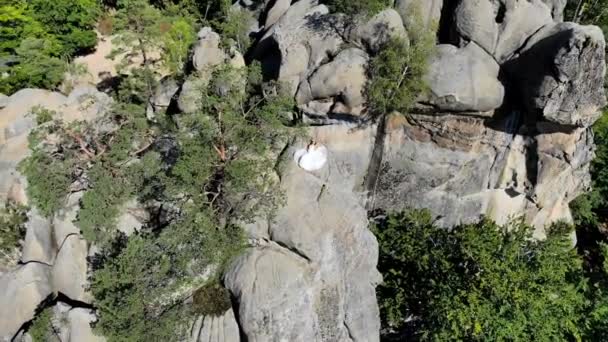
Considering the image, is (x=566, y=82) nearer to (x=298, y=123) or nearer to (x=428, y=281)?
(x=428, y=281)

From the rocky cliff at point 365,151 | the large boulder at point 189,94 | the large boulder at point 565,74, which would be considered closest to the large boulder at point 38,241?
the rocky cliff at point 365,151

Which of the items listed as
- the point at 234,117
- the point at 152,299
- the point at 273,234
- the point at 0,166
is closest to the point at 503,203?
the point at 273,234

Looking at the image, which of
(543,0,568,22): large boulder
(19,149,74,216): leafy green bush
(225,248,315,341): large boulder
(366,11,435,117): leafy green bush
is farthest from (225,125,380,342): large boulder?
(543,0,568,22): large boulder

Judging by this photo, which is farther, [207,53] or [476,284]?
[207,53]

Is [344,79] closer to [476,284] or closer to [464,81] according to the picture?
[464,81]

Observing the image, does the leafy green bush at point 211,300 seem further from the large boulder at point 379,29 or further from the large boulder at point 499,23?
the large boulder at point 499,23

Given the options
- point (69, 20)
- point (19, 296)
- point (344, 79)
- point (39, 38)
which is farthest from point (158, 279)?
point (69, 20)
